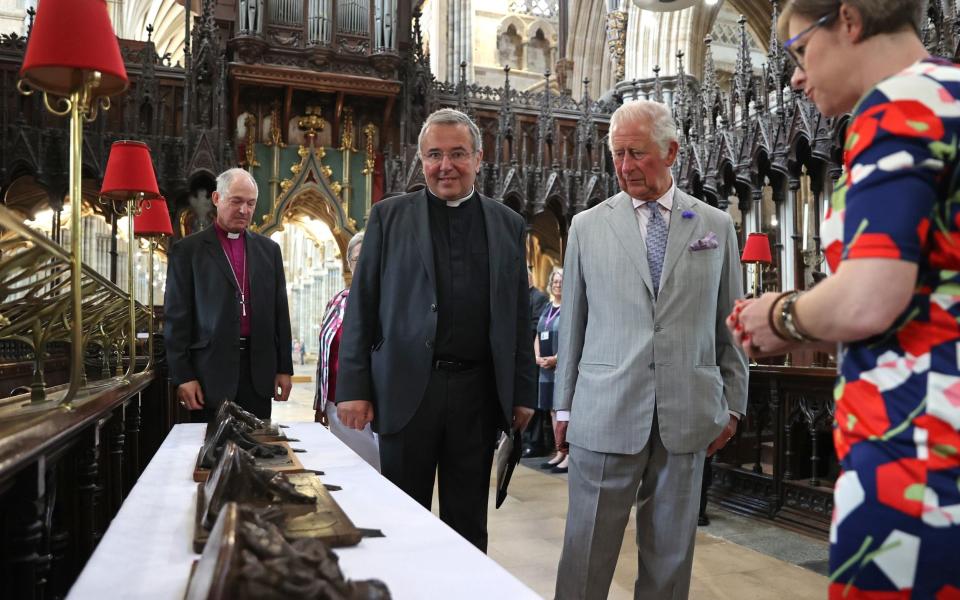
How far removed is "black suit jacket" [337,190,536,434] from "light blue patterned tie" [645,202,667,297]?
1.39 feet

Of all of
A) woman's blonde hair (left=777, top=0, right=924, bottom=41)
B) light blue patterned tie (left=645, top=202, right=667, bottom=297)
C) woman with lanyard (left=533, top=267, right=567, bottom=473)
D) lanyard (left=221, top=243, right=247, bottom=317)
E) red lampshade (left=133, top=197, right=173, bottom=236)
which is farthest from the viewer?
woman with lanyard (left=533, top=267, right=567, bottom=473)

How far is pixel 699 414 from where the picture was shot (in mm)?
2057

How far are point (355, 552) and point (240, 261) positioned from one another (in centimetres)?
263

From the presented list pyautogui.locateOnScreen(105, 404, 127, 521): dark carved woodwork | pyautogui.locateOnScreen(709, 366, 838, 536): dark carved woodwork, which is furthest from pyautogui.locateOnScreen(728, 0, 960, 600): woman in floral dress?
pyautogui.locateOnScreen(709, 366, 838, 536): dark carved woodwork

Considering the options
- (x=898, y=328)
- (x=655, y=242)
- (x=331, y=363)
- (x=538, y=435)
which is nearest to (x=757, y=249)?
(x=538, y=435)

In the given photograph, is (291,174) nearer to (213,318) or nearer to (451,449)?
(213,318)

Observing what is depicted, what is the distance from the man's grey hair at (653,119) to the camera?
6.89 feet

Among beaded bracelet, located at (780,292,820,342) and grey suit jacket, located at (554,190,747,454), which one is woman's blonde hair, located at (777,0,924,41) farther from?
grey suit jacket, located at (554,190,747,454)

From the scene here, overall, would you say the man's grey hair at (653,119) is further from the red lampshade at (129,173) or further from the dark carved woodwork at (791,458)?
the red lampshade at (129,173)

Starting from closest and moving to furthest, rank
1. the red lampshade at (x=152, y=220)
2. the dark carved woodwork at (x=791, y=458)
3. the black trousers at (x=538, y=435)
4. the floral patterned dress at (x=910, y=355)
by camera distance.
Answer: the floral patterned dress at (x=910, y=355) → the dark carved woodwork at (x=791, y=458) → the red lampshade at (x=152, y=220) → the black trousers at (x=538, y=435)

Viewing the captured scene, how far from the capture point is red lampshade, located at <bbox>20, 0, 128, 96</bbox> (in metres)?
2.11

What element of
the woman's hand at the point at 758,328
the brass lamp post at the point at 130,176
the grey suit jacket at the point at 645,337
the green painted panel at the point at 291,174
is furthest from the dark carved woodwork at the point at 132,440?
the green painted panel at the point at 291,174

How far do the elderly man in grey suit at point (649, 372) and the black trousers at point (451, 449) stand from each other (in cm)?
27

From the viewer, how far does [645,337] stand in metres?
2.07
